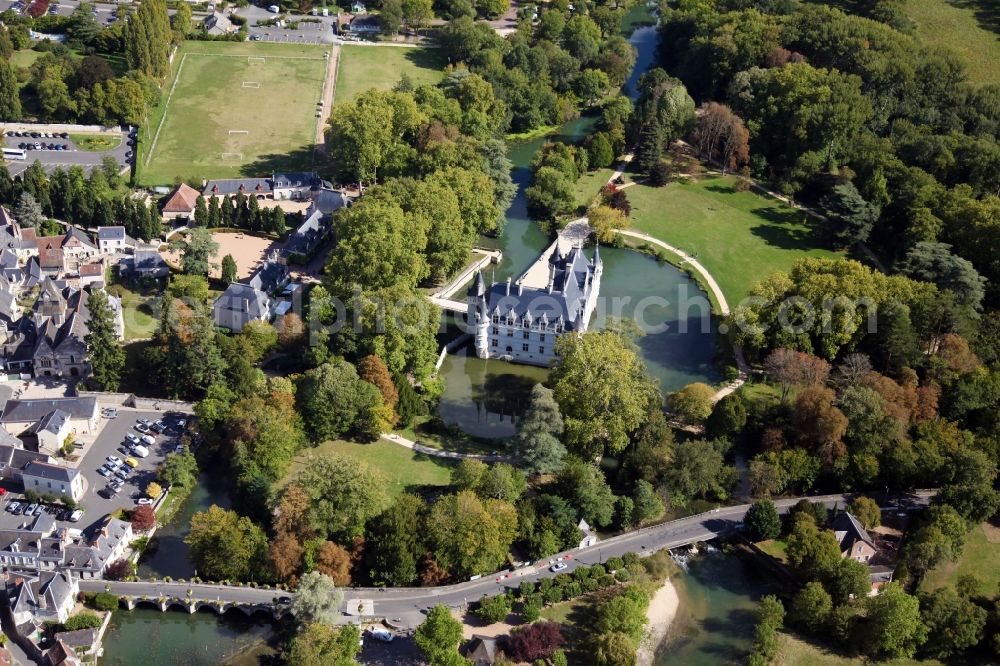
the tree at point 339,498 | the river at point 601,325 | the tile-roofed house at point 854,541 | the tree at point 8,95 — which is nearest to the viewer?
the tree at point 339,498

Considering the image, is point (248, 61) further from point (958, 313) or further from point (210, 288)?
point (958, 313)

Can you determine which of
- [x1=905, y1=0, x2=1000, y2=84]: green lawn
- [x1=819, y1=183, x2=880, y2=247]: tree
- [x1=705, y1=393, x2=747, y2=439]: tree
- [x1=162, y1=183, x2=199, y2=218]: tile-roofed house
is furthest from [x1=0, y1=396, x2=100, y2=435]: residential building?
[x1=905, y1=0, x2=1000, y2=84]: green lawn

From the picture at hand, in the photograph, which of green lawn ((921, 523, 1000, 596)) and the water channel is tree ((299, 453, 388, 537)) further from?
green lawn ((921, 523, 1000, 596))

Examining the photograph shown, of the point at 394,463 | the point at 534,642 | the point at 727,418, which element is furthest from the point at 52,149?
the point at 534,642

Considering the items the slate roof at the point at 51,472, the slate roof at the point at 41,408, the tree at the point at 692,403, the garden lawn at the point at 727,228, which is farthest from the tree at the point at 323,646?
the garden lawn at the point at 727,228

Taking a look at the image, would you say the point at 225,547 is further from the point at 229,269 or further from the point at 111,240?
the point at 111,240

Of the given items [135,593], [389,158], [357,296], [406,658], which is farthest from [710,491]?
[389,158]

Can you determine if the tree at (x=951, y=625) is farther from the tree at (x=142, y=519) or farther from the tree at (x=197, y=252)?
the tree at (x=197, y=252)
